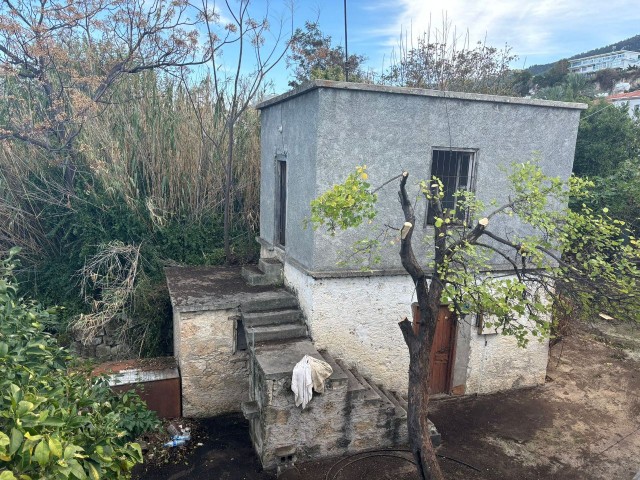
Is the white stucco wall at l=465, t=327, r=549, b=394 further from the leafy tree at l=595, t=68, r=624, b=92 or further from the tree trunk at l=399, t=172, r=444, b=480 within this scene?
the leafy tree at l=595, t=68, r=624, b=92

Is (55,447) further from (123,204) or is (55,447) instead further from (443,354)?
(123,204)

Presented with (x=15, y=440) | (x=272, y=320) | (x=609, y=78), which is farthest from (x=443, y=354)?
(x=609, y=78)

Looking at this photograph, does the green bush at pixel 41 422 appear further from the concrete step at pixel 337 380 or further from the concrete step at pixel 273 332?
the concrete step at pixel 337 380

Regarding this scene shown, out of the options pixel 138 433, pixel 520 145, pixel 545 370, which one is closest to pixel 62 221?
pixel 138 433

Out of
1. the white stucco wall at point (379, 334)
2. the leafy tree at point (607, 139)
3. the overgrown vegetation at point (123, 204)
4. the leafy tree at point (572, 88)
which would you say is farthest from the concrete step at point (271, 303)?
the leafy tree at point (572, 88)

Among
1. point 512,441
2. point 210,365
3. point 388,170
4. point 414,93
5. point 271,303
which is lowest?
point 512,441

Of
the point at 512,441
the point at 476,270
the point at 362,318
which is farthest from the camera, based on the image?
the point at 362,318

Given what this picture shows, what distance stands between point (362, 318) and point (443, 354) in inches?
88.9

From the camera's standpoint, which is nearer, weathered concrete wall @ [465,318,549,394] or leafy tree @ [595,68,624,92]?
weathered concrete wall @ [465,318,549,394]

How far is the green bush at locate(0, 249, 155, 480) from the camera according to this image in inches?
114

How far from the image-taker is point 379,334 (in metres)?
8.48

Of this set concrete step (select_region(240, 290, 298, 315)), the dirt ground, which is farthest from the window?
the dirt ground

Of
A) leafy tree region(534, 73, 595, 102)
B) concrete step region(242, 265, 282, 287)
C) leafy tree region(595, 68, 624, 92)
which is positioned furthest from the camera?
leafy tree region(595, 68, 624, 92)

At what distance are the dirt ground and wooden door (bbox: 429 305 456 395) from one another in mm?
370
